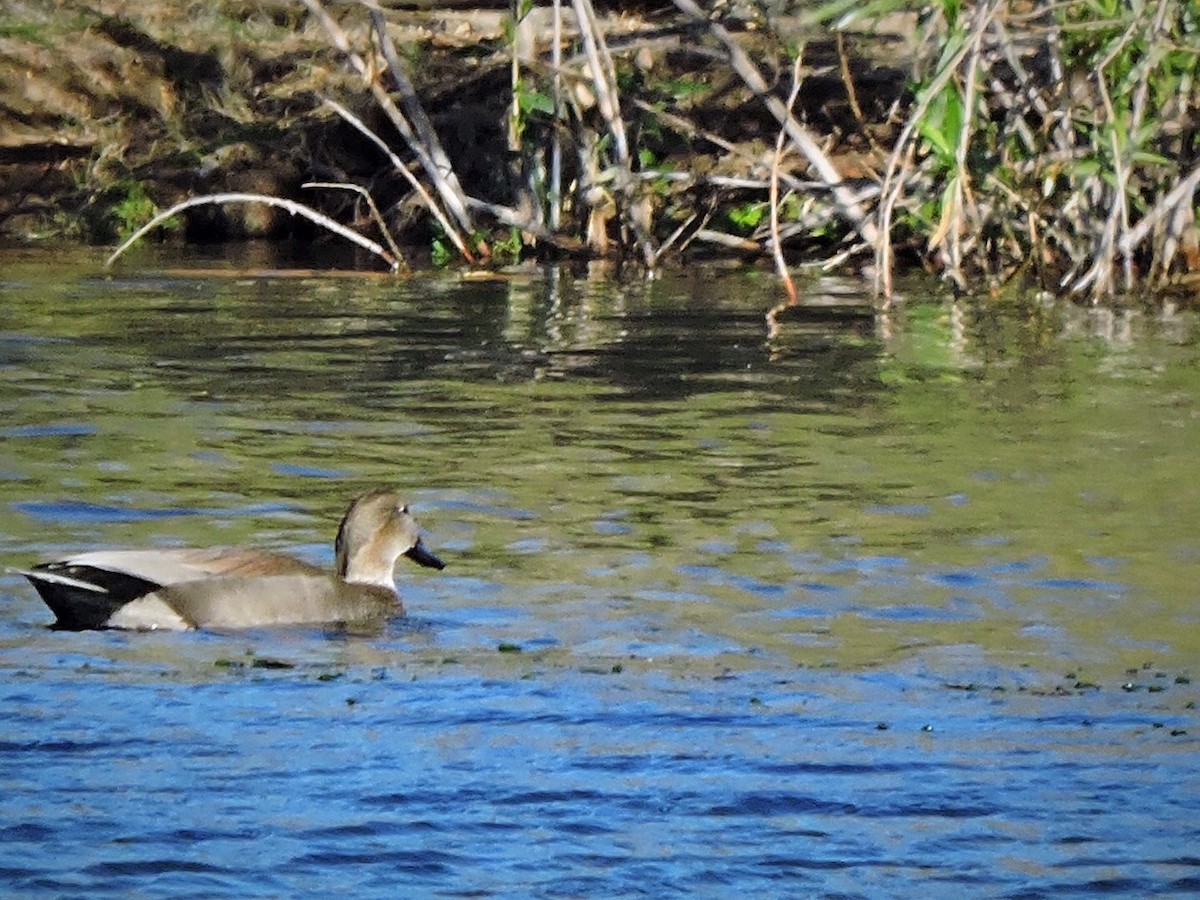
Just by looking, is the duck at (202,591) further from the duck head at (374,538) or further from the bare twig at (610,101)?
the bare twig at (610,101)

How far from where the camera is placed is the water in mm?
4805

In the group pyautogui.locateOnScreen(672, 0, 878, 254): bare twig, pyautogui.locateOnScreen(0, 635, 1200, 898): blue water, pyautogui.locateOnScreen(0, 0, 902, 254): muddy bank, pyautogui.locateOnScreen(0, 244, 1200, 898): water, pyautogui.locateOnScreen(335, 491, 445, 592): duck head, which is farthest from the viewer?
pyautogui.locateOnScreen(0, 0, 902, 254): muddy bank

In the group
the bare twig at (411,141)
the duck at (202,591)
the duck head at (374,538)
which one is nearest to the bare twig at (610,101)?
the bare twig at (411,141)

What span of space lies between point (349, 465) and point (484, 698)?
3.73 metres

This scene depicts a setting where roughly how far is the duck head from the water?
26 centimetres

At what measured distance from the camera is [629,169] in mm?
17109

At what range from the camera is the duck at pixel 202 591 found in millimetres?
6523

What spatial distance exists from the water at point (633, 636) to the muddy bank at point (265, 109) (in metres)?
5.90

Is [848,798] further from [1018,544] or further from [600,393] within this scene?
[600,393]

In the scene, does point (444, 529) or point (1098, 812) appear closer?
point (1098, 812)

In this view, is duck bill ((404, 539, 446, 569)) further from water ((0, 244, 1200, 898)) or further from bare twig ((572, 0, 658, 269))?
bare twig ((572, 0, 658, 269))

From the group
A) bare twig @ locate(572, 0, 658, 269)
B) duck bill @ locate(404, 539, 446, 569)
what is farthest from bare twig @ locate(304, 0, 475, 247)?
duck bill @ locate(404, 539, 446, 569)

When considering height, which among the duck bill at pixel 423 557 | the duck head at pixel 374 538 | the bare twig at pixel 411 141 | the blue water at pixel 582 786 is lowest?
the blue water at pixel 582 786

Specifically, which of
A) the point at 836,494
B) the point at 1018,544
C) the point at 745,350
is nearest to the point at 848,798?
the point at 1018,544
